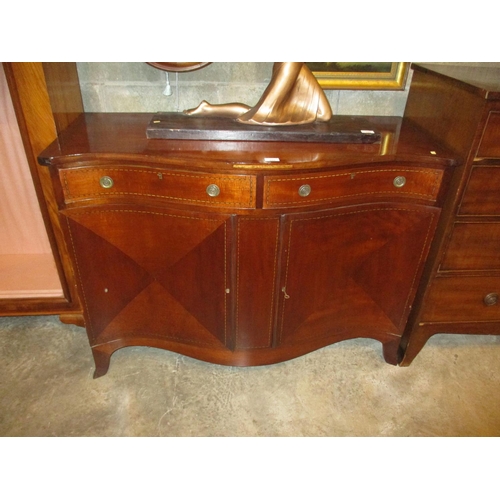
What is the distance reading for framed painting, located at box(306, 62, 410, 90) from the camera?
68.5 inches

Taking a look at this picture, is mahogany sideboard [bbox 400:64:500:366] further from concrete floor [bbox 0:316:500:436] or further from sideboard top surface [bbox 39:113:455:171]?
concrete floor [bbox 0:316:500:436]

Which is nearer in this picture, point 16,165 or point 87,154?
point 87,154

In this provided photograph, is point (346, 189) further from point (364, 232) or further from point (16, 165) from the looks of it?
point (16, 165)

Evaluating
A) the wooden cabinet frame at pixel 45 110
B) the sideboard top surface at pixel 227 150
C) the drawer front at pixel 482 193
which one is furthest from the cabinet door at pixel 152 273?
the drawer front at pixel 482 193

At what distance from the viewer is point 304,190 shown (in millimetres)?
1338

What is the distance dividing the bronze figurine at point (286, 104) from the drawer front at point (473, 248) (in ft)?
2.31

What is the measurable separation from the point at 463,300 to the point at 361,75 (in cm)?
110

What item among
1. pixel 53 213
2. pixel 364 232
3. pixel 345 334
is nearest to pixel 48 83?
pixel 53 213

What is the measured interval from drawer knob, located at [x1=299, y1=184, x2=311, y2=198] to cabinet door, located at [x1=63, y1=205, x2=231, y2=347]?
0.27 metres

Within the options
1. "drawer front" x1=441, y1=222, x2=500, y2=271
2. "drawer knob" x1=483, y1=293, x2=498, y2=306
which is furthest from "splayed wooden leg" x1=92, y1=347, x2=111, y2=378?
"drawer knob" x1=483, y1=293, x2=498, y2=306

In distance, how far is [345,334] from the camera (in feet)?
5.91

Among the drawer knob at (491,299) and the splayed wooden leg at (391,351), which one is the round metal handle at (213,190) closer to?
the splayed wooden leg at (391,351)

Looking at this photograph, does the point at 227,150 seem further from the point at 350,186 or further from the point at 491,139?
the point at 491,139

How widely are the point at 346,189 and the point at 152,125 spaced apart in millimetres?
745
